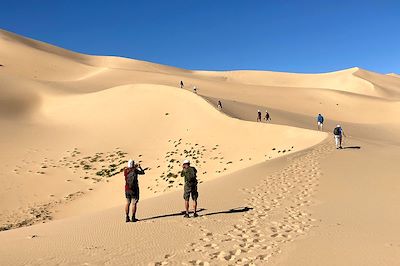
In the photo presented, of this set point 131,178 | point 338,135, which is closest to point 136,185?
point 131,178

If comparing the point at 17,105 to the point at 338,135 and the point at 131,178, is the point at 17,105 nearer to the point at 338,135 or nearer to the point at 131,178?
the point at 338,135

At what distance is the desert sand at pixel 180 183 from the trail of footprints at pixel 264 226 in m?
0.04

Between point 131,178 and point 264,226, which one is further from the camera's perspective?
point 131,178

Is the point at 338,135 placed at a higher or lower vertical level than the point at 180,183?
higher

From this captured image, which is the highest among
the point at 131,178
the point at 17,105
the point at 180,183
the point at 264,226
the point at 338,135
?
the point at 17,105

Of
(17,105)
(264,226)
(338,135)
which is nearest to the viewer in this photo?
Answer: (264,226)

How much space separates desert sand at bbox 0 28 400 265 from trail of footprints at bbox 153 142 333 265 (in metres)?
0.04

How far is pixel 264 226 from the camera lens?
966 centimetres

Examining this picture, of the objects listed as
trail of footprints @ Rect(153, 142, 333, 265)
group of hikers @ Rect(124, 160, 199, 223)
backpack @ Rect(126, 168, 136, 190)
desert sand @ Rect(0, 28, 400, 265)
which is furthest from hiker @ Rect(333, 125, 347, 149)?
backpack @ Rect(126, 168, 136, 190)

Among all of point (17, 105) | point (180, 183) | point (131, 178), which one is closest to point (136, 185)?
point (131, 178)

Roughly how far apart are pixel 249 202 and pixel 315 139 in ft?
42.4

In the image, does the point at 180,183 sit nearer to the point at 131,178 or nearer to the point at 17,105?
the point at 131,178

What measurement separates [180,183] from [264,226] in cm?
1093

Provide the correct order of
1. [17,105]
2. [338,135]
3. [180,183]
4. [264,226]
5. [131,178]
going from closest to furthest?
[264,226] < [131,178] < [180,183] < [338,135] < [17,105]
